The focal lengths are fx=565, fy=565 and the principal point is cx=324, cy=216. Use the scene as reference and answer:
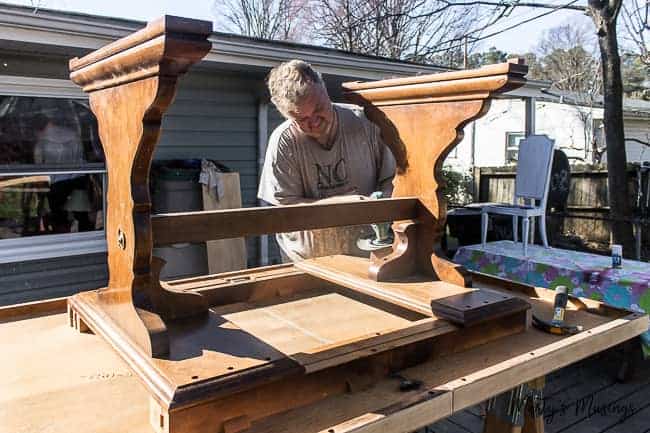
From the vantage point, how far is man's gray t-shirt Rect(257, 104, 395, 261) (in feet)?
6.69

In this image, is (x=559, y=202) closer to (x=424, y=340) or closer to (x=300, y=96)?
(x=300, y=96)

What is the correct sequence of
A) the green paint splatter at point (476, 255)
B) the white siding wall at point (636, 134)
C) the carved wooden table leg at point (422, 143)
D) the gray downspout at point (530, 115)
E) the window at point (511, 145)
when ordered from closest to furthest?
the carved wooden table leg at point (422, 143) → the green paint splatter at point (476, 255) → the gray downspout at point (530, 115) → the window at point (511, 145) → the white siding wall at point (636, 134)

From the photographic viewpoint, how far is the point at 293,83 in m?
1.76

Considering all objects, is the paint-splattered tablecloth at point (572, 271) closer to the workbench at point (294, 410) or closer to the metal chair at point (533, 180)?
the metal chair at point (533, 180)

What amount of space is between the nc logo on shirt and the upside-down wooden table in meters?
0.64

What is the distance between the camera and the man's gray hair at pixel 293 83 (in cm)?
176

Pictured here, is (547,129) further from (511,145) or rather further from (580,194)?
(580,194)

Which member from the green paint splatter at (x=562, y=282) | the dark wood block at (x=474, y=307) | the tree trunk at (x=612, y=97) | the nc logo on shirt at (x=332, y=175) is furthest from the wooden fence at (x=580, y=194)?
the dark wood block at (x=474, y=307)

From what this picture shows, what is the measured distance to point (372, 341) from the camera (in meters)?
0.93

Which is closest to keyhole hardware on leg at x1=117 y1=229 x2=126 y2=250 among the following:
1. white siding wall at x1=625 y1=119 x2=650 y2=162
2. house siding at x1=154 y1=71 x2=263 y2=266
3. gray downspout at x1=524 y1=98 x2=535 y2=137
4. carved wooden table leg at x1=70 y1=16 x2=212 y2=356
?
carved wooden table leg at x1=70 y1=16 x2=212 y2=356

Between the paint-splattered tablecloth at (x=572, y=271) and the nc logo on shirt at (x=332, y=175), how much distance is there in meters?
1.99

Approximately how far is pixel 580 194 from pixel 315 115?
7911 mm

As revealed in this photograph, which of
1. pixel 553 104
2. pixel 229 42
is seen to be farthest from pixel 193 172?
pixel 553 104

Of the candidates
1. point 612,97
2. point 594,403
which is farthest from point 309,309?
point 612,97
